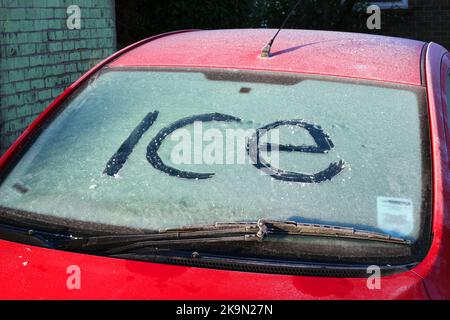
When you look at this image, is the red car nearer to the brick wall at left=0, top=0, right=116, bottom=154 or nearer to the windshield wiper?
the windshield wiper

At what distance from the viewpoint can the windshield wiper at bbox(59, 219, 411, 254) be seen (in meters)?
2.16

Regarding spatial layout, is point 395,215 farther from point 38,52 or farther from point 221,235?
point 38,52

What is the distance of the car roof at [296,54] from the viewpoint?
2.71m

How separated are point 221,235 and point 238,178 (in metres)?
0.27

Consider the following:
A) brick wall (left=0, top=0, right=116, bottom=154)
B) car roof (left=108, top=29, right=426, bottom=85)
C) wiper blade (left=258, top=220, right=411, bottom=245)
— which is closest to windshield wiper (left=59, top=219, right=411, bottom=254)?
wiper blade (left=258, top=220, right=411, bottom=245)

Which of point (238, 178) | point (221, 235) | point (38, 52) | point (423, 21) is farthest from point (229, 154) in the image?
point (423, 21)

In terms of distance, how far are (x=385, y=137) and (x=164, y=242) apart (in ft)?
2.67

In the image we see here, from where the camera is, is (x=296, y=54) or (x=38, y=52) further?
(x=38, y=52)

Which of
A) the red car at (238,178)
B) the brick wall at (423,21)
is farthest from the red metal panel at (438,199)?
the brick wall at (423,21)

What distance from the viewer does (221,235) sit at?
85.6 inches

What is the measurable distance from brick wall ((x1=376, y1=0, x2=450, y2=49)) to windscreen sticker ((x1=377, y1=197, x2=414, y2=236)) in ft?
36.4

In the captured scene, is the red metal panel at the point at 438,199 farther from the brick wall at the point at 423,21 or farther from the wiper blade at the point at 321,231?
the brick wall at the point at 423,21
